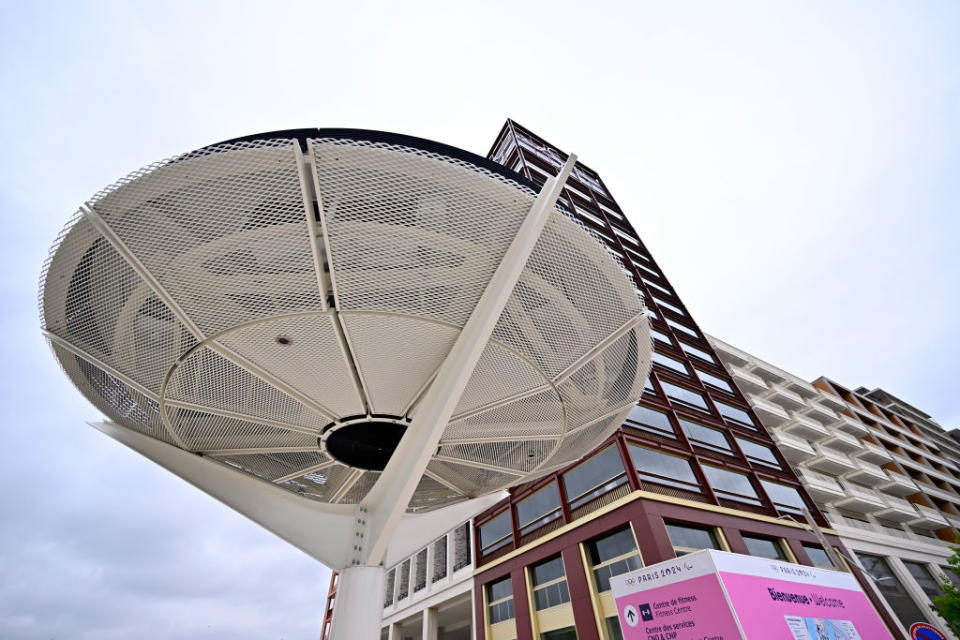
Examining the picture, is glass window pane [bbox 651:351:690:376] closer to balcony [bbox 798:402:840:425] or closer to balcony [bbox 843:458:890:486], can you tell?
balcony [bbox 798:402:840:425]

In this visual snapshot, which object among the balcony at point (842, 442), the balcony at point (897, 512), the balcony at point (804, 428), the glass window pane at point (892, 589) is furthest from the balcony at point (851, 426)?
the glass window pane at point (892, 589)

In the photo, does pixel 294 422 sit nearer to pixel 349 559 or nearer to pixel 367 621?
pixel 349 559

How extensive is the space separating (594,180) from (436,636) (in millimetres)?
40442

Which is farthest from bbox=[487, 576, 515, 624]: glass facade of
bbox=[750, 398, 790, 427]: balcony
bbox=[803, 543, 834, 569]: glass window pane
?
bbox=[750, 398, 790, 427]: balcony

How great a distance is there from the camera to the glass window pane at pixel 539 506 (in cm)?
2083

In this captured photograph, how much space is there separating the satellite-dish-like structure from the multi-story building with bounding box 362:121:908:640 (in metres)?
9.78

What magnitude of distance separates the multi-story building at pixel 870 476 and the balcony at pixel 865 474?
0.27ft

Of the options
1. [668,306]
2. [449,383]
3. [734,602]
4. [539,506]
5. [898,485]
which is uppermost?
[668,306]

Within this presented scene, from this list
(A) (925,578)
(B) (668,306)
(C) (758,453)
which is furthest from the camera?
(B) (668,306)

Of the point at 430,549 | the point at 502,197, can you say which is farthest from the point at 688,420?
the point at 502,197

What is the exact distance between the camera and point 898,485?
35.4 meters

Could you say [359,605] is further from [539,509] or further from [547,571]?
[539,509]

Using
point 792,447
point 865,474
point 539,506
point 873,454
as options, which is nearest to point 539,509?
point 539,506

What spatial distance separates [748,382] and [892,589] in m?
14.2
